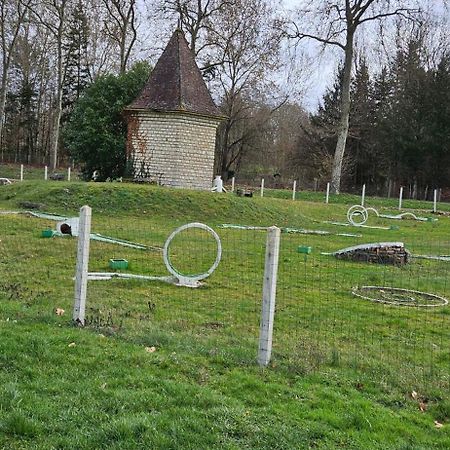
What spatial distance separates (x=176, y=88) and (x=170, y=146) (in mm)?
2570

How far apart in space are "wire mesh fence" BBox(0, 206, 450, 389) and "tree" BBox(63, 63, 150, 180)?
41.2ft

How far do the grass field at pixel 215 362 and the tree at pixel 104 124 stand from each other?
52.3ft

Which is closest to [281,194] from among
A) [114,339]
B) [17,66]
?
[114,339]

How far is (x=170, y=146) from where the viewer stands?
23891 mm

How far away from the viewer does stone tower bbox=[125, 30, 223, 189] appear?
23859 mm

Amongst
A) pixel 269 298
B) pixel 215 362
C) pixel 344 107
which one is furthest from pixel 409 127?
pixel 215 362

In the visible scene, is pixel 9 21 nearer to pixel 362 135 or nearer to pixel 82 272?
pixel 362 135

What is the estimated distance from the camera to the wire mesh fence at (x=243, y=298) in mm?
5527

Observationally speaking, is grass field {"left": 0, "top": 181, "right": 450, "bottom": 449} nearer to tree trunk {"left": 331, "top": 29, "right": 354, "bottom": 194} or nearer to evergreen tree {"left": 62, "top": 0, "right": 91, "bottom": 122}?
tree trunk {"left": 331, "top": 29, "right": 354, "bottom": 194}

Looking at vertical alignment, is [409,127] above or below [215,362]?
above

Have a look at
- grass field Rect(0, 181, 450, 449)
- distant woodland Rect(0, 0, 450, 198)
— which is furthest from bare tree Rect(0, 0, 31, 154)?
grass field Rect(0, 181, 450, 449)

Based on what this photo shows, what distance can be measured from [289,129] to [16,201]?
40541 mm

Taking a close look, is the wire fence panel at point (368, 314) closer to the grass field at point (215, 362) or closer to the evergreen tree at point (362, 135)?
the grass field at point (215, 362)

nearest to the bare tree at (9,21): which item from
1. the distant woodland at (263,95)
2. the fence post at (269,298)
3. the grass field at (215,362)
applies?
the distant woodland at (263,95)
